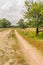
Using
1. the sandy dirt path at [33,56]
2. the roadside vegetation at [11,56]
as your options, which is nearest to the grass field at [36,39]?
the sandy dirt path at [33,56]

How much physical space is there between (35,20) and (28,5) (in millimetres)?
5646

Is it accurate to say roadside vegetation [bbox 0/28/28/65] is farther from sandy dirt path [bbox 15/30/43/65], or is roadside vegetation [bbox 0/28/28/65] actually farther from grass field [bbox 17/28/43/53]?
grass field [bbox 17/28/43/53]

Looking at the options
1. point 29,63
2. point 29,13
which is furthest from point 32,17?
point 29,63

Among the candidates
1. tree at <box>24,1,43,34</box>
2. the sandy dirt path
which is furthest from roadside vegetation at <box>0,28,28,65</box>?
tree at <box>24,1,43,34</box>

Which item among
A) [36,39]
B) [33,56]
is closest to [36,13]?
[36,39]

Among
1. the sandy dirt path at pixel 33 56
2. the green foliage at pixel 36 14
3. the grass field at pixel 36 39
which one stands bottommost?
the grass field at pixel 36 39

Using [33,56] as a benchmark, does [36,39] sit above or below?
below

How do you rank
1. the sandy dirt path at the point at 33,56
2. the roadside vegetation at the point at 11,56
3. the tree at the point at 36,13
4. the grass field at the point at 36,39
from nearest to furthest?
1. the sandy dirt path at the point at 33,56
2. the roadside vegetation at the point at 11,56
3. the grass field at the point at 36,39
4. the tree at the point at 36,13

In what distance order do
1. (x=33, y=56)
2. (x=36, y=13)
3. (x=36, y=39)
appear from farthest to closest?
(x=36, y=13) → (x=36, y=39) → (x=33, y=56)

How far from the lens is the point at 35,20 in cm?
5056

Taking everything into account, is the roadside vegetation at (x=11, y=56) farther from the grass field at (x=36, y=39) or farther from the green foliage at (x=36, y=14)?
the green foliage at (x=36, y=14)

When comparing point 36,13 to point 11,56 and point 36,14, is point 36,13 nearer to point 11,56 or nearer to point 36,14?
point 36,14

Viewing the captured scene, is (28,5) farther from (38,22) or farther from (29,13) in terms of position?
(38,22)

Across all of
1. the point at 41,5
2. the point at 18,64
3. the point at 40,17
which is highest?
the point at 41,5
